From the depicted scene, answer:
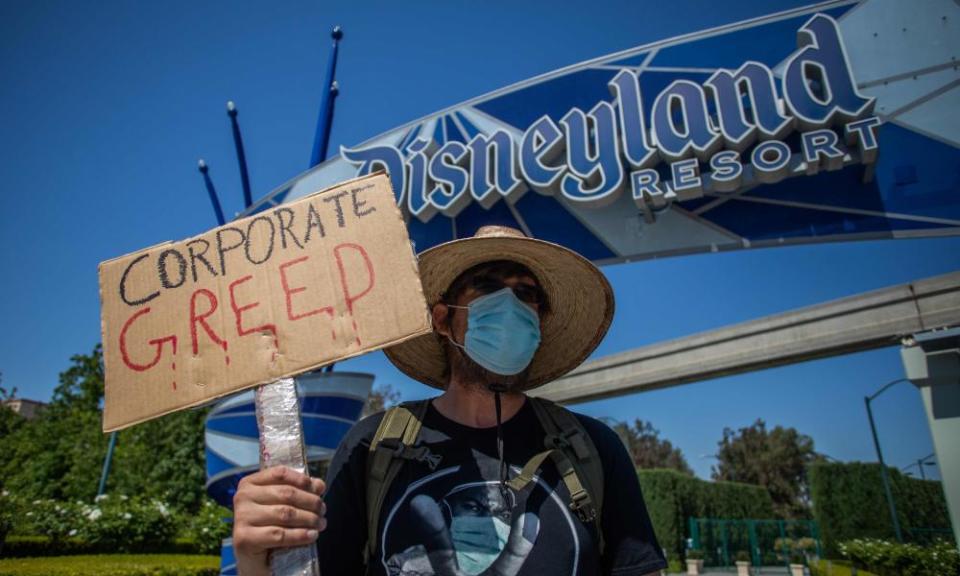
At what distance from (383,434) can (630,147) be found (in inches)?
358

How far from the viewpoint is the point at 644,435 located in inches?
1897

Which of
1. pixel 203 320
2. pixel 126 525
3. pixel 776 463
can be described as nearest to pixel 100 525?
pixel 126 525

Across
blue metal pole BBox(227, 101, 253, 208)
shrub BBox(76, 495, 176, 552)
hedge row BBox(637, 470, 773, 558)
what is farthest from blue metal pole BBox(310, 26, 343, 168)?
hedge row BBox(637, 470, 773, 558)

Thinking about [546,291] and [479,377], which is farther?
[546,291]

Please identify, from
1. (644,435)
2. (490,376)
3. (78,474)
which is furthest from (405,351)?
(644,435)

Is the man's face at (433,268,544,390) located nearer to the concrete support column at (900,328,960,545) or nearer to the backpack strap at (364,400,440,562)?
the backpack strap at (364,400,440,562)

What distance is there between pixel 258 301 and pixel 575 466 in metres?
1.14

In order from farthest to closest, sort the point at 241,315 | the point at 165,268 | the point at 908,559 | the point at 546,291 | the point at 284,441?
1. the point at 908,559
2. the point at 546,291
3. the point at 165,268
4. the point at 241,315
5. the point at 284,441

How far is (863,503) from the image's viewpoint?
20.6m

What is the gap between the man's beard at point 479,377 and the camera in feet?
6.89

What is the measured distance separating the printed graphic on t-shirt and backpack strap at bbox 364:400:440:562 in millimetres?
51

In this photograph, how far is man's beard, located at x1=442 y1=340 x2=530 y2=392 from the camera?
2100 mm

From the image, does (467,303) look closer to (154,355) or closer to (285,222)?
(285,222)

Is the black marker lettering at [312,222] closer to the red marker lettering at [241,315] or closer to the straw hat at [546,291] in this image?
the red marker lettering at [241,315]
